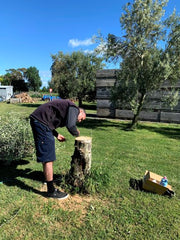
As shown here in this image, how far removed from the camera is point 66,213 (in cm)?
274

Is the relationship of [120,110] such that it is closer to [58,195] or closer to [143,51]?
[143,51]

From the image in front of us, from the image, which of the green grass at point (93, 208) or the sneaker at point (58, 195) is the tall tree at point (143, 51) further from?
the sneaker at point (58, 195)

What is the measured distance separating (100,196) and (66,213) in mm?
721

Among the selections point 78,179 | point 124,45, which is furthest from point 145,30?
point 78,179

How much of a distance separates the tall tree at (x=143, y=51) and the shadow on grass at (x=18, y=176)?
524 centimetres

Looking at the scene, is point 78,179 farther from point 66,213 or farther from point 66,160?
point 66,160

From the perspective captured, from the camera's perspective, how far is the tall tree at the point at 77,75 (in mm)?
20219

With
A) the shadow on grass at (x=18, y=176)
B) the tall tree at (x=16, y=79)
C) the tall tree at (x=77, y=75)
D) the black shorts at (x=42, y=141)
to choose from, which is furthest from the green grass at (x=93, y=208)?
the tall tree at (x=16, y=79)

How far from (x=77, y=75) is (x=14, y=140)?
58.1 feet

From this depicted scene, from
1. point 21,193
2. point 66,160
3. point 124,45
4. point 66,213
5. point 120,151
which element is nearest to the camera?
point 66,213

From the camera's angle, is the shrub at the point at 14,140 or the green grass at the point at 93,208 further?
the shrub at the point at 14,140

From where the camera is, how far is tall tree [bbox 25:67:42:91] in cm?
7400

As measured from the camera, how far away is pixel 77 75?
68.3ft

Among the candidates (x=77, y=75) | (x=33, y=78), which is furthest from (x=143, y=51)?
(x=33, y=78)
